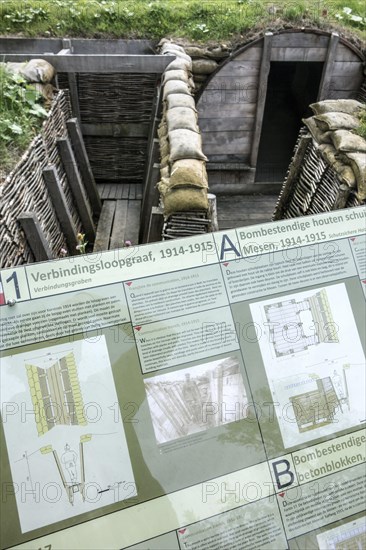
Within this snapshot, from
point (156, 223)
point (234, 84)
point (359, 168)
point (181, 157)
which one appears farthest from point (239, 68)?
point (156, 223)

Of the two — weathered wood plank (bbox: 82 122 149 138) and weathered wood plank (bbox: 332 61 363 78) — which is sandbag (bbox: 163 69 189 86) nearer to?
weathered wood plank (bbox: 82 122 149 138)

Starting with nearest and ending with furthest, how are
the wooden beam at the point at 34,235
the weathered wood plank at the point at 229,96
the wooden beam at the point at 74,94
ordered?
1. the wooden beam at the point at 34,235
2. the wooden beam at the point at 74,94
3. the weathered wood plank at the point at 229,96

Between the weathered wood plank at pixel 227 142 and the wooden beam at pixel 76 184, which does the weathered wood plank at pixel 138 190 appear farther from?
the weathered wood plank at pixel 227 142

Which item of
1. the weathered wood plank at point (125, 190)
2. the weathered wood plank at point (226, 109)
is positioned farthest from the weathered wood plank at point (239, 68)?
the weathered wood plank at point (125, 190)

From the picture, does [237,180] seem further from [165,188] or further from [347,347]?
[347,347]

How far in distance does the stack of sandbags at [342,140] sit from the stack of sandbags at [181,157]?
5.17 feet

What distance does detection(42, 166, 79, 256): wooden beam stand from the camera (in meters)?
4.40

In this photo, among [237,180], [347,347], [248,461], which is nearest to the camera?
[248,461]

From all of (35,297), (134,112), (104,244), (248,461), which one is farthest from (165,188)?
(134,112)

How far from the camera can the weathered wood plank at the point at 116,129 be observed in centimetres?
638

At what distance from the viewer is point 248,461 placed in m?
1.99

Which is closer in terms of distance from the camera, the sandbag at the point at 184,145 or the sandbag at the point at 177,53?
the sandbag at the point at 184,145

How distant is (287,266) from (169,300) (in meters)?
0.64

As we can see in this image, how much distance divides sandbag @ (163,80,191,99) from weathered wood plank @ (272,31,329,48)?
9.68 ft
